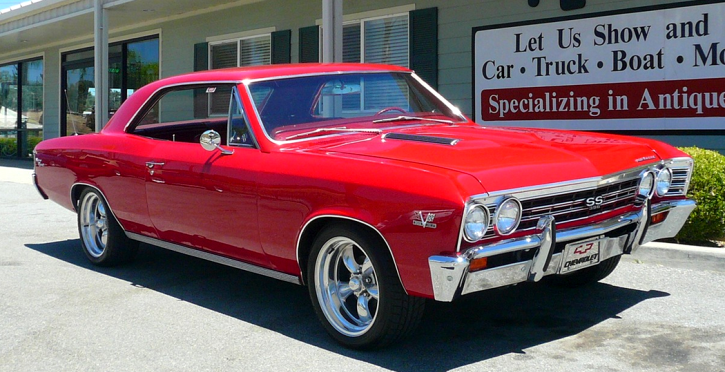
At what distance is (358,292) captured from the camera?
4305 millimetres

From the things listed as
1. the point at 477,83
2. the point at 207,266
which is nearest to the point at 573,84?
the point at 477,83

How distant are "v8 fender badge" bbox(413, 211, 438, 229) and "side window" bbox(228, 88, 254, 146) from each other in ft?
4.98

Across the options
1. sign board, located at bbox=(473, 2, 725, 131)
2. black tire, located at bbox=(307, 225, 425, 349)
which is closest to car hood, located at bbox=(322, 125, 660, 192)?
black tire, located at bbox=(307, 225, 425, 349)

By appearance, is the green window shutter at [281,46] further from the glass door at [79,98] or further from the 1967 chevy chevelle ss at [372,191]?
the 1967 chevy chevelle ss at [372,191]

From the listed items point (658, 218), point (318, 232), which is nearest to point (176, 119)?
point (318, 232)

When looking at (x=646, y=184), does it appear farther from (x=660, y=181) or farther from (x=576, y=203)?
(x=576, y=203)

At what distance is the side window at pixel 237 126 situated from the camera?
498 centimetres

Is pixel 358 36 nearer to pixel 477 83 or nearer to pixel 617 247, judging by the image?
pixel 477 83

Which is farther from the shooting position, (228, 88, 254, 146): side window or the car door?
(228, 88, 254, 146): side window

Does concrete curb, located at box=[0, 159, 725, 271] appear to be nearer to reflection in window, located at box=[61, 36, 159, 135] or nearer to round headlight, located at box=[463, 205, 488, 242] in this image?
round headlight, located at box=[463, 205, 488, 242]

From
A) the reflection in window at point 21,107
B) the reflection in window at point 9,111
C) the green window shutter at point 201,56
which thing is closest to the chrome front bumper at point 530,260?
the green window shutter at point 201,56

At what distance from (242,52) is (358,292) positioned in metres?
10.6

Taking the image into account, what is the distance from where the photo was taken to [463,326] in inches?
186

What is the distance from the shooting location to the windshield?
197 inches
